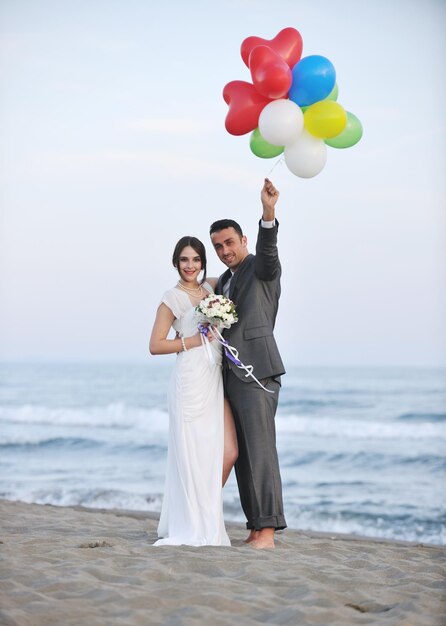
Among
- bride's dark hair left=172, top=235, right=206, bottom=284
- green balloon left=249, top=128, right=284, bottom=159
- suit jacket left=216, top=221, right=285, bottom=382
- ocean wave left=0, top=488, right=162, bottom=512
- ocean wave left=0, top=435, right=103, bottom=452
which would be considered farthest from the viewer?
ocean wave left=0, top=435, right=103, bottom=452

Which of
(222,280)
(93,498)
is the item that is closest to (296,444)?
(93,498)

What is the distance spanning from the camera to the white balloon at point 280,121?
198 inches

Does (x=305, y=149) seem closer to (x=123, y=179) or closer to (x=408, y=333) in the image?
(x=123, y=179)

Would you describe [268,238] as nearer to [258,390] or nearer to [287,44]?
[258,390]

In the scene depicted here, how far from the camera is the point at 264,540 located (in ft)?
17.3

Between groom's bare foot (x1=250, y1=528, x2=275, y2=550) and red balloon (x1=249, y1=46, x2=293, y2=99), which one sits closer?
red balloon (x1=249, y1=46, x2=293, y2=99)

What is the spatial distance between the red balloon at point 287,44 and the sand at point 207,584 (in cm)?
304

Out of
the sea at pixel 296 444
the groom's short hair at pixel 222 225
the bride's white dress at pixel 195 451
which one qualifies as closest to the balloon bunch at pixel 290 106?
the groom's short hair at pixel 222 225

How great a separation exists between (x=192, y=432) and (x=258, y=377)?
0.55 m

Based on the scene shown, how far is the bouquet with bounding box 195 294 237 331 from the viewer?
5145 millimetres

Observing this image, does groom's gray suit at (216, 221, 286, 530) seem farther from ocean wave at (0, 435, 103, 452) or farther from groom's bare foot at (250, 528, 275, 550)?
ocean wave at (0, 435, 103, 452)

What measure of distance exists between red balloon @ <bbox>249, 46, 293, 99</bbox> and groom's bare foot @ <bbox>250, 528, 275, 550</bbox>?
2732 millimetres

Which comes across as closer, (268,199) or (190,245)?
(268,199)

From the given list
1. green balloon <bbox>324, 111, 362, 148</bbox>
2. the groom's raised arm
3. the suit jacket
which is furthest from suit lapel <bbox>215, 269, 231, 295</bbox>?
green balloon <bbox>324, 111, 362, 148</bbox>
